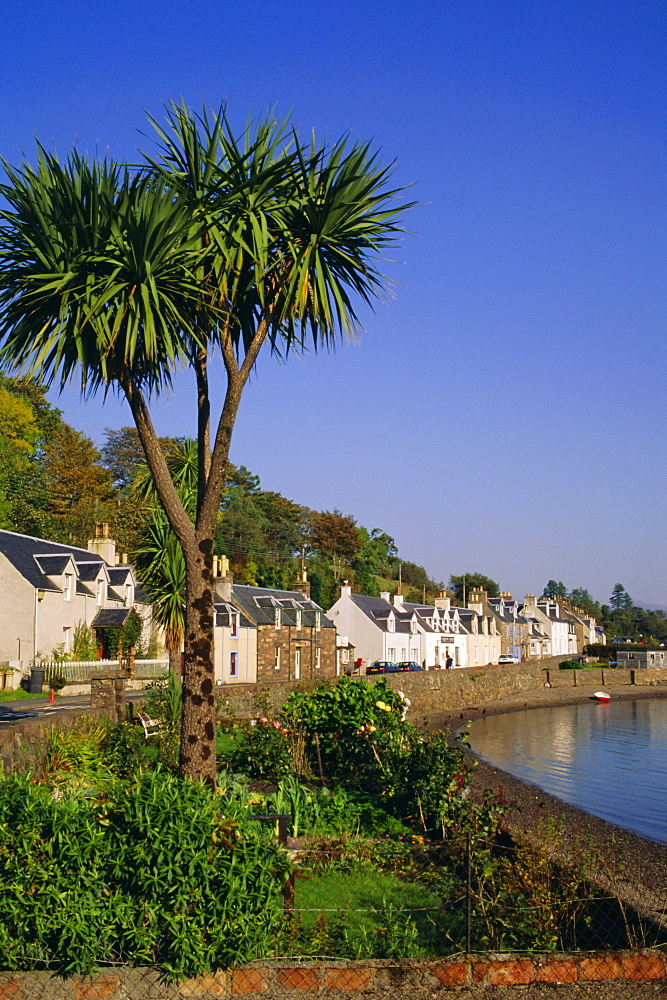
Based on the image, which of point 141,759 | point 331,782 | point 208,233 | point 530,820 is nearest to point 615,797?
point 530,820

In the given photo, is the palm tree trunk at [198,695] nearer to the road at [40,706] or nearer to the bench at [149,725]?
the bench at [149,725]

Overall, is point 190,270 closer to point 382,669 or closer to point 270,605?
point 270,605

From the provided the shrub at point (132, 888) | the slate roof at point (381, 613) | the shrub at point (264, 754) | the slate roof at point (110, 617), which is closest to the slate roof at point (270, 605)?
the slate roof at point (110, 617)

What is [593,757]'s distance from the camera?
3334cm

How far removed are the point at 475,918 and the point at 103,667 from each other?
30182 millimetres

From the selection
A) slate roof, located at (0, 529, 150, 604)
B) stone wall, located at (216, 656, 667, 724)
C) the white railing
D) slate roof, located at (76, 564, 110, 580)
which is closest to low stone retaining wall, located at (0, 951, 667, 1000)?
stone wall, located at (216, 656, 667, 724)

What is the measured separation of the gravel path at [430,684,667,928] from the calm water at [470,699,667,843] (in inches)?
75.4

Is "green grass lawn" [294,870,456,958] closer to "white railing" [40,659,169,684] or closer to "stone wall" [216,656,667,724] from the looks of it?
"stone wall" [216,656,667,724]

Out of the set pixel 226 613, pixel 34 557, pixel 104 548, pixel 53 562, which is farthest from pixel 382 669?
pixel 34 557

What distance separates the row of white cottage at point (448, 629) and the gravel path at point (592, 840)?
2202cm

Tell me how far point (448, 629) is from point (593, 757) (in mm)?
41113

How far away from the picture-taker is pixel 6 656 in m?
34.2

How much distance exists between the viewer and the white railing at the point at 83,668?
33312 mm

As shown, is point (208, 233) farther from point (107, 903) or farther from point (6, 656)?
point (6, 656)
